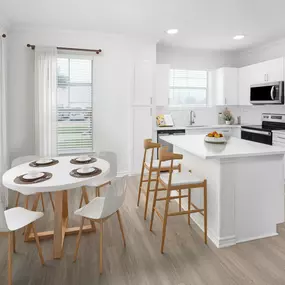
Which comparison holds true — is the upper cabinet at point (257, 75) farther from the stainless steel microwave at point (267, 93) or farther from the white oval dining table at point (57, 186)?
the white oval dining table at point (57, 186)

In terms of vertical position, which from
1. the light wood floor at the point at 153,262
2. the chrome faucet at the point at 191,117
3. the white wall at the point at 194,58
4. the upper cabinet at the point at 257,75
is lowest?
the light wood floor at the point at 153,262

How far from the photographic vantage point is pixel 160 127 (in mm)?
5234

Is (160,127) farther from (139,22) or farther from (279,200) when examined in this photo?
(279,200)

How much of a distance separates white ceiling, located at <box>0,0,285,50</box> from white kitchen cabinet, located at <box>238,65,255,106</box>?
2.62 feet

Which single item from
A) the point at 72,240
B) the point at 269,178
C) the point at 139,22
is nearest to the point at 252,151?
the point at 269,178

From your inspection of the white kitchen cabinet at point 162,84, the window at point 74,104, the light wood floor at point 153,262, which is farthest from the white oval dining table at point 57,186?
the white kitchen cabinet at point 162,84

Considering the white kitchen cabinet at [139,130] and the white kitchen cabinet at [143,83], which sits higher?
the white kitchen cabinet at [143,83]

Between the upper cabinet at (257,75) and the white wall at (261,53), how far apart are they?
366mm

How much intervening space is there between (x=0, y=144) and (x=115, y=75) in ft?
7.45

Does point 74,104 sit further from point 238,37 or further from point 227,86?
point 227,86

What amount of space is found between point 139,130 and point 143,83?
0.88 m

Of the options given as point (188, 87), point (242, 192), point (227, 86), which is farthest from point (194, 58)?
point (242, 192)

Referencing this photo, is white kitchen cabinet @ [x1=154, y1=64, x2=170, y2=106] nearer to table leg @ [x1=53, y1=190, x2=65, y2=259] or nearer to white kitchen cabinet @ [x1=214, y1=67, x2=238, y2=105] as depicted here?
white kitchen cabinet @ [x1=214, y1=67, x2=238, y2=105]

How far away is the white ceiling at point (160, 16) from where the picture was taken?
3258 millimetres
